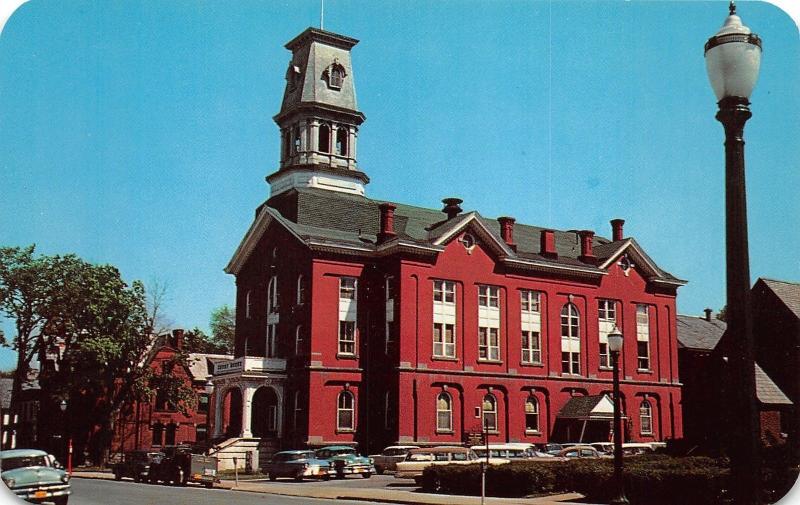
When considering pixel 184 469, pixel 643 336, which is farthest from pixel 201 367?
pixel 184 469

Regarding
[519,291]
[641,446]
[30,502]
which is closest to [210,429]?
[519,291]

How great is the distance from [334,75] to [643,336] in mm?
27507

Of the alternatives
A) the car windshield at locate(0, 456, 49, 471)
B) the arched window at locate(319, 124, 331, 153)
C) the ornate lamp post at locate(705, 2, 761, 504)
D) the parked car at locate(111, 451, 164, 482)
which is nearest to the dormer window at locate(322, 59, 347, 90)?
the arched window at locate(319, 124, 331, 153)

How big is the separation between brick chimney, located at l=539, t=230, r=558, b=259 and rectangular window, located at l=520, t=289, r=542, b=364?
2.97 m

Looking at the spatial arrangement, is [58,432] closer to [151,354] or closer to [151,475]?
[151,475]

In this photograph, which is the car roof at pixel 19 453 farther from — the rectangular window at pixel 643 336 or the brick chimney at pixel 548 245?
the rectangular window at pixel 643 336

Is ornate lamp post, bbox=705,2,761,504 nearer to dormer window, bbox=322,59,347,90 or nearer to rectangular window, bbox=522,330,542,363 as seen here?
rectangular window, bbox=522,330,542,363

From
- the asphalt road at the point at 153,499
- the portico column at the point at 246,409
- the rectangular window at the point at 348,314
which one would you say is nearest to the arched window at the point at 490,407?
the rectangular window at the point at 348,314

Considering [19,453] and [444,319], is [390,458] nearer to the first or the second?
[444,319]

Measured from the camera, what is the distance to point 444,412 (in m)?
48.4

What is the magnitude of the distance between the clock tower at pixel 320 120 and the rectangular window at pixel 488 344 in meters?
12.9

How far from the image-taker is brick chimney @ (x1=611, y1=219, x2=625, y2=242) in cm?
5888

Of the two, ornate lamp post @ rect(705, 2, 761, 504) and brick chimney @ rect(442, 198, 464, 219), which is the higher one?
brick chimney @ rect(442, 198, 464, 219)

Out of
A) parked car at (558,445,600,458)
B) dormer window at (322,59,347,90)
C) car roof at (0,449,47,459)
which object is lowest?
parked car at (558,445,600,458)
